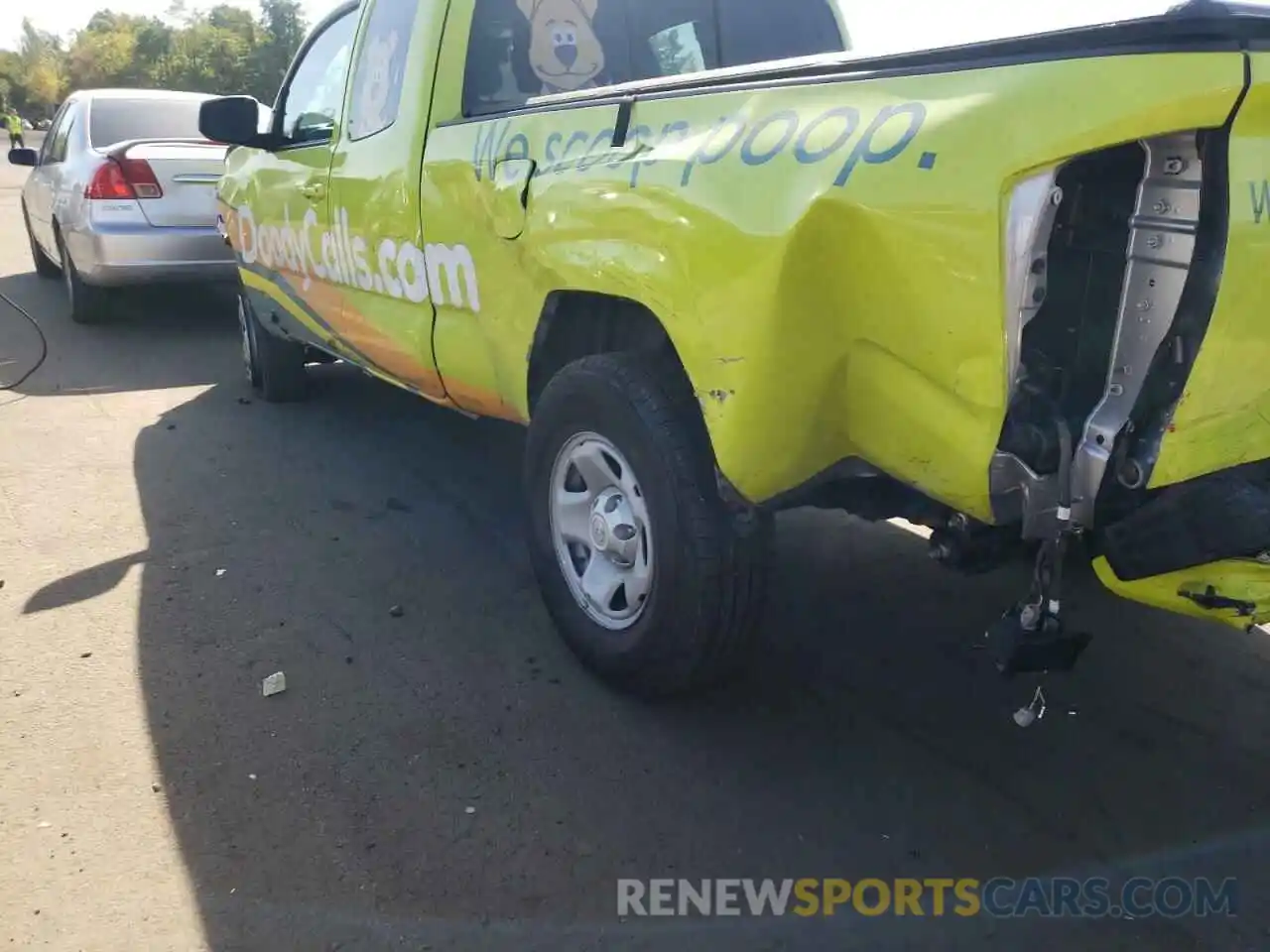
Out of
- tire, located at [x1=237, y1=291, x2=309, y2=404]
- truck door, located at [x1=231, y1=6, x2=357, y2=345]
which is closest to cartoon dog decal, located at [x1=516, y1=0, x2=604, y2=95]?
truck door, located at [x1=231, y1=6, x2=357, y2=345]

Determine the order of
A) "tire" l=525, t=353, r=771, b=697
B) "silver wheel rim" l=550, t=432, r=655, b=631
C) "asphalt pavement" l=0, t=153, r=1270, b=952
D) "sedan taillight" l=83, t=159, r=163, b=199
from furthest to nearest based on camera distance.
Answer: "sedan taillight" l=83, t=159, r=163, b=199, "silver wheel rim" l=550, t=432, r=655, b=631, "tire" l=525, t=353, r=771, b=697, "asphalt pavement" l=0, t=153, r=1270, b=952

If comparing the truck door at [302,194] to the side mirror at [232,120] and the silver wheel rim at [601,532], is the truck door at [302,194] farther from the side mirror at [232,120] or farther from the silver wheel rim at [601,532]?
the silver wheel rim at [601,532]

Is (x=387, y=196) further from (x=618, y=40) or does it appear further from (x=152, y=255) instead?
(x=152, y=255)

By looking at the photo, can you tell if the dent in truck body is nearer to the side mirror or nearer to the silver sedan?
the side mirror

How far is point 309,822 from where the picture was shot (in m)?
2.67

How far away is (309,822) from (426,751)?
367 millimetres

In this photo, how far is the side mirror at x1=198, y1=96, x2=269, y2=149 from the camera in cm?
493

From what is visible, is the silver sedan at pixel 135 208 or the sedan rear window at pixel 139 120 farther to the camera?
the sedan rear window at pixel 139 120

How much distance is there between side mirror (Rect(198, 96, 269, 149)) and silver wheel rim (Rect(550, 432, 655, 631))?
2.78 meters

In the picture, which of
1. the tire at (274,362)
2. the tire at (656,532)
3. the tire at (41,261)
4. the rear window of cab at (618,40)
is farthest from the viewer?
the tire at (41,261)

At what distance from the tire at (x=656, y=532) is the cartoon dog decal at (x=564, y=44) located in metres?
1.23

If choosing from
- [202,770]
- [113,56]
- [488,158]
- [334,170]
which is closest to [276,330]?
[334,170]

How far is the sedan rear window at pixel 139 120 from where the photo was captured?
830cm

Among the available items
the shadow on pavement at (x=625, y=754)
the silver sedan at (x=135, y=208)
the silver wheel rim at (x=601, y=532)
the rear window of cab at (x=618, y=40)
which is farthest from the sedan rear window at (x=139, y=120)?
the silver wheel rim at (x=601, y=532)
